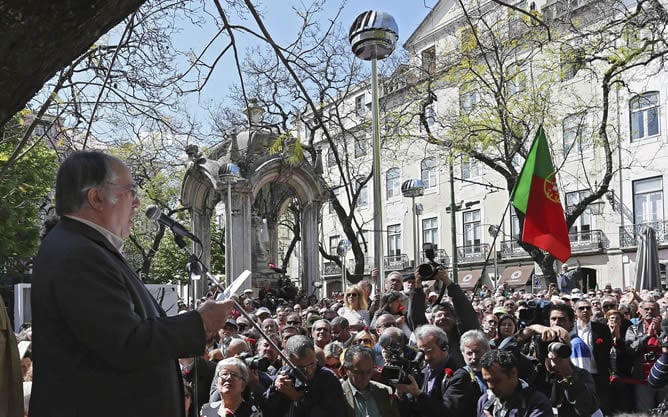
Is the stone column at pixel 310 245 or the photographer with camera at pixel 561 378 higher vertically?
the stone column at pixel 310 245

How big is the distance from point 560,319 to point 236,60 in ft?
16.3

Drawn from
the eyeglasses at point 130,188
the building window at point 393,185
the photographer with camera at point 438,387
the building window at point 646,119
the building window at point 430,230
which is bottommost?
the photographer with camera at point 438,387

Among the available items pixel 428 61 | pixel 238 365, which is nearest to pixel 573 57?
pixel 428 61

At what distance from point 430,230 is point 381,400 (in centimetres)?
4391

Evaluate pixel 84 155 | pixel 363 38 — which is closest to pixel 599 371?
Answer: pixel 363 38

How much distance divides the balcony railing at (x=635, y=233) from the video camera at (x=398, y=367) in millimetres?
32933

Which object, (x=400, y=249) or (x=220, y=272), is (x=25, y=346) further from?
(x=400, y=249)

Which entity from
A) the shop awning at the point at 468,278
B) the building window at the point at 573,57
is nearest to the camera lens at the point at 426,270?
the building window at the point at 573,57

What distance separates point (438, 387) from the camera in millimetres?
5695

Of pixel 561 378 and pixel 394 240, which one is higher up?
pixel 394 240

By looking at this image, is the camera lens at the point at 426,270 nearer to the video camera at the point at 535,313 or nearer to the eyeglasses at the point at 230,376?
the video camera at the point at 535,313

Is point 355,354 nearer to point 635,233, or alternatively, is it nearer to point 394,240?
point 635,233

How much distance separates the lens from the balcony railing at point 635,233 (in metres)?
35.9

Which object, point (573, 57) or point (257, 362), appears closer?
point (257, 362)
